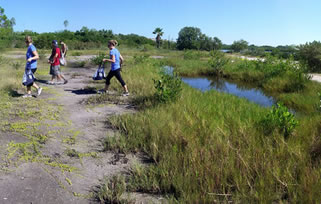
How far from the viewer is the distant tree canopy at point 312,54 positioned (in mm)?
18939

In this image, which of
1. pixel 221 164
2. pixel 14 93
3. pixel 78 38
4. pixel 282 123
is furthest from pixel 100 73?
pixel 78 38

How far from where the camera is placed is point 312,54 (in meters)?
19.4

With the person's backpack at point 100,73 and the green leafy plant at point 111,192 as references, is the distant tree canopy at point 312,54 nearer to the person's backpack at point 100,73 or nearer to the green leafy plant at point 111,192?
the person's backpack at point 100,73

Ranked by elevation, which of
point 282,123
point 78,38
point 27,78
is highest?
point 78,38

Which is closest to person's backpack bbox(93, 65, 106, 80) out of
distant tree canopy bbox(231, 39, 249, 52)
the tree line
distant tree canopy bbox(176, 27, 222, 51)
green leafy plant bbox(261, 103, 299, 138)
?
green leafy plant bbox(261, 103, 299, 138)

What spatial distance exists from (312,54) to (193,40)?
7381cm

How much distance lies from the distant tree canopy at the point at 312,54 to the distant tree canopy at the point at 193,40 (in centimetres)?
6626

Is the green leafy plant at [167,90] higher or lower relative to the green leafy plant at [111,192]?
higher

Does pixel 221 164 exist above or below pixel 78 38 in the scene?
below

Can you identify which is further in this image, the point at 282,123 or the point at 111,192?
the point at 282,123

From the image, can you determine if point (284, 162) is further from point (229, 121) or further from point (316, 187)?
point (229, 121)

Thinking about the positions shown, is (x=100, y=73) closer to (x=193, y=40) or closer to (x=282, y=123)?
(x=282, y=123)

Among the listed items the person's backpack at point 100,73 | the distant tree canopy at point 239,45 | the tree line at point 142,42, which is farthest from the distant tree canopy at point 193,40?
the person's backpack at point 100,73

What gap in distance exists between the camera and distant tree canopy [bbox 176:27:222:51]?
8656 cm
